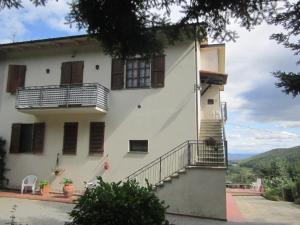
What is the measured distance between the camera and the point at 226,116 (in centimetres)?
1975

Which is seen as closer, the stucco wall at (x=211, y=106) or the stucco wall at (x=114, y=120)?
the stucco wall at (x=114, y=120)

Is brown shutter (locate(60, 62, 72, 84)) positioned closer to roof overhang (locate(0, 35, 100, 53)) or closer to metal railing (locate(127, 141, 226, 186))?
roof overhang (locate(0, 35, 100, 53))

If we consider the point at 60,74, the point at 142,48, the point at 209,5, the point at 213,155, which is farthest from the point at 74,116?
the point at 209,5

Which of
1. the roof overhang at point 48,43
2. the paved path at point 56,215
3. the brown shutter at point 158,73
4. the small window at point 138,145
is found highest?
the roof overhang at point 48,43

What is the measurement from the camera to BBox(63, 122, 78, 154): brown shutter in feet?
54.2

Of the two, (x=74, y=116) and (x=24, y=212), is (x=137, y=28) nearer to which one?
(x=24, y=212)

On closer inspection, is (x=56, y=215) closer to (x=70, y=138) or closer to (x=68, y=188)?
(x=68, y=188)

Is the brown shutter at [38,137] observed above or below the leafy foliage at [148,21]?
below

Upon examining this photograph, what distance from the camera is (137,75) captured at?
16.2 metres

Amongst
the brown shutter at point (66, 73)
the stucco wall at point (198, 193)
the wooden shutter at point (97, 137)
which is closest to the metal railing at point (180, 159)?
the stucco wall at point (198, 193)

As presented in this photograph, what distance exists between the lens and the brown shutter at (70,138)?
16.5m

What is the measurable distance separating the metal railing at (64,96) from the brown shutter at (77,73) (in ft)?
1.61

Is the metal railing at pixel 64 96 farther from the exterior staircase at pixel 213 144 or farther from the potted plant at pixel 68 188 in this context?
the exterior staircase at pixel 213 144

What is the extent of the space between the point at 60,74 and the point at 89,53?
188 centimetres
